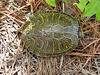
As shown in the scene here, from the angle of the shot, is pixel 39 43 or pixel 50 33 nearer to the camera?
pixel 50 33

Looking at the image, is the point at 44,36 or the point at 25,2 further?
the point at 25,2

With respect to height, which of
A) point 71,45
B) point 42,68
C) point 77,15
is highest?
point 77,15

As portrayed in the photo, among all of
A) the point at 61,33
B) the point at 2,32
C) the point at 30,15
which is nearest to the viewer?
the point at 61,33

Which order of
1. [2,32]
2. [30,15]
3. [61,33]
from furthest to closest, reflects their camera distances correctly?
1. [2,32]
2. [30,15]
3. [61,33]

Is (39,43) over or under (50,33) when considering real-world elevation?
under

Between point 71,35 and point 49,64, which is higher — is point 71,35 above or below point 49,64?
above

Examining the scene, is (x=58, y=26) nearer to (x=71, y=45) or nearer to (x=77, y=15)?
(x=71, y=45)

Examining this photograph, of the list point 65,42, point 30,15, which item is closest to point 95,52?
point 65,42
